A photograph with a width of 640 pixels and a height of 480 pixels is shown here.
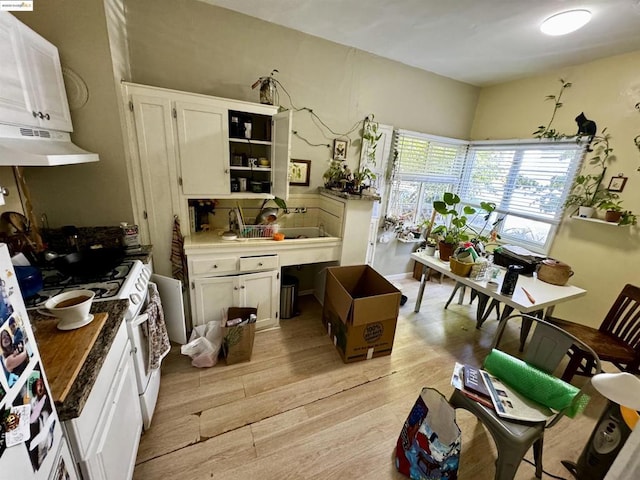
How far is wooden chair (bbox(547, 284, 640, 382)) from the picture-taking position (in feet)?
6.09

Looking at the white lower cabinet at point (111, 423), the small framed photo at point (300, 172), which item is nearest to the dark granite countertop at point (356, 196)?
the small framed photo at point (300, 172)

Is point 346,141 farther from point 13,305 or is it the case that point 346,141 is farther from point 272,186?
point 13,305

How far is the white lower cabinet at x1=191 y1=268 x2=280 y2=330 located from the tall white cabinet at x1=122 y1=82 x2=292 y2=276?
396 mm

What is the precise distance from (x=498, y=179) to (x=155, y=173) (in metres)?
3.98

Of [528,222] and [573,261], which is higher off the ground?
[528,222]

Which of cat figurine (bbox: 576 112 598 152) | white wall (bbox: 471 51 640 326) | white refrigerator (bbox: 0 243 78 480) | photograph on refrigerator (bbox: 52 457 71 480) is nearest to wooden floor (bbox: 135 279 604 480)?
photograph on refrigerator (bbox: 52 457 71 480)

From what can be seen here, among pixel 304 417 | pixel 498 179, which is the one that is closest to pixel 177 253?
pixel 304 417

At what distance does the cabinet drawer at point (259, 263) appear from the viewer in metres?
2.22

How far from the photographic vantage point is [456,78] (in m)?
3.29

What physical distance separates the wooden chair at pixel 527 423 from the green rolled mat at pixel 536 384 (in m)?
0.04

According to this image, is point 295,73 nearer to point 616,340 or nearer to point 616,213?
point 616,213

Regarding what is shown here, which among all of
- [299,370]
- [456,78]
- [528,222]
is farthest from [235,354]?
[456,78]

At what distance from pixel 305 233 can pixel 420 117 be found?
2099mm

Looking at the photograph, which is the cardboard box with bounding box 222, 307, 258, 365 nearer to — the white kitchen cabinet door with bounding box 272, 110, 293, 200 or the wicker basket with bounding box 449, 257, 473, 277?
the white kitchen cabinet door with bounding box 272, 110, 293, 200
